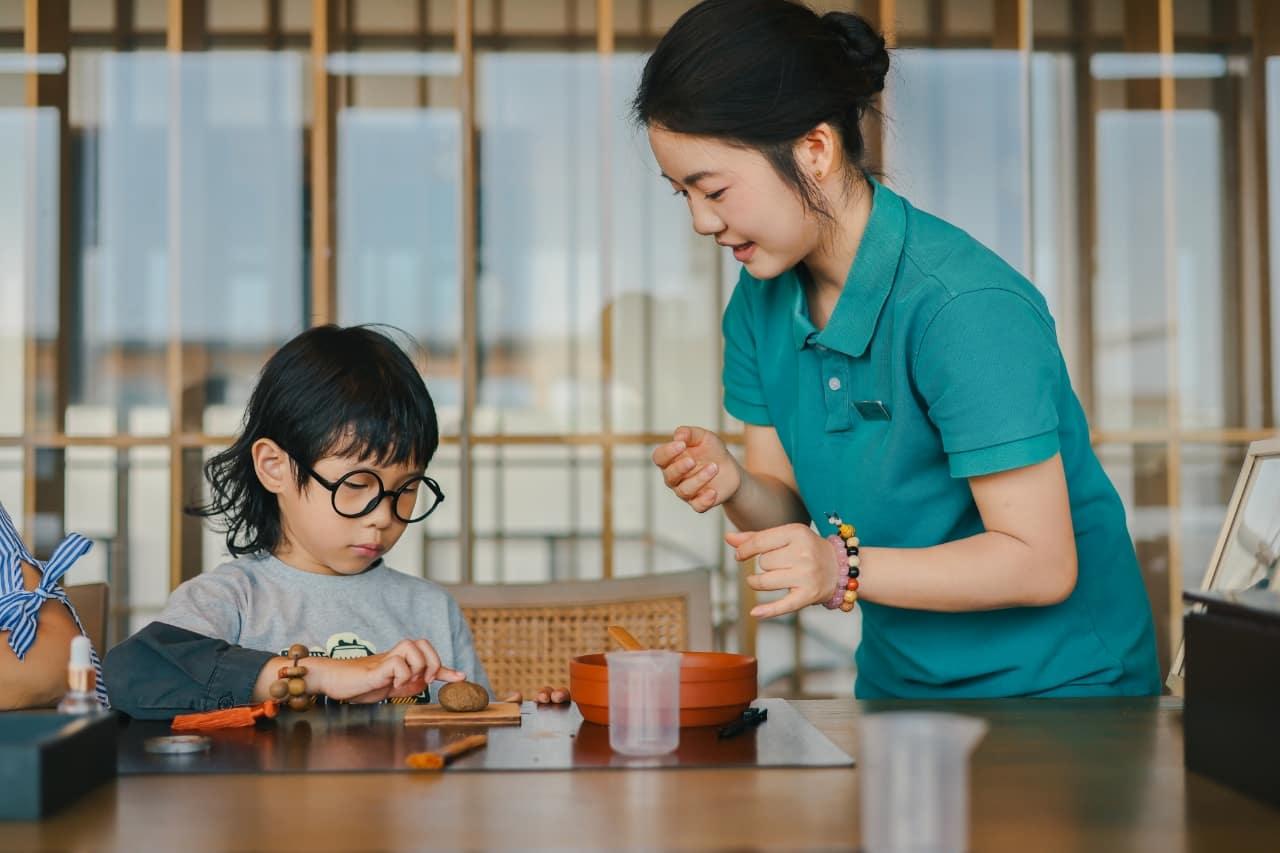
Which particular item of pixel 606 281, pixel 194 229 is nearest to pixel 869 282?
pixel 606 281

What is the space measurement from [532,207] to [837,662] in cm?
124

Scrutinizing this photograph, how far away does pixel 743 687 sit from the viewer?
132cm

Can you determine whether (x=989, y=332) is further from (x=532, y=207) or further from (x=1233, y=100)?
(x=1233, y=100)

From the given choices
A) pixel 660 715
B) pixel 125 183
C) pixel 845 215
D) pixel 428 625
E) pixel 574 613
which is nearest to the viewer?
pixel 660 715

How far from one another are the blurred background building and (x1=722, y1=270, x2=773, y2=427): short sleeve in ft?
4.34

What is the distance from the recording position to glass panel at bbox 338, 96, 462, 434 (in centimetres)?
315

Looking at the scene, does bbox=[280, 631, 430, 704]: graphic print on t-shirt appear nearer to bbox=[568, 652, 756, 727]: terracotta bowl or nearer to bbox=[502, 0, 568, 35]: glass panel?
bbox=[568, 652, 756, 727]: terracotta bowl

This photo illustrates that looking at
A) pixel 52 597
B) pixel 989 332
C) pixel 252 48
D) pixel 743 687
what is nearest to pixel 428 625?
pixel 52 597

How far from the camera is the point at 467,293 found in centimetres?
315

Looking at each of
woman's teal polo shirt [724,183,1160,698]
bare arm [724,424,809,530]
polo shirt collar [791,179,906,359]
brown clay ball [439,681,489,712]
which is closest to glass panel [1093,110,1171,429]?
bare arm [724,424,809,530]

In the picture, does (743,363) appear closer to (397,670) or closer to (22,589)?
(397,670)

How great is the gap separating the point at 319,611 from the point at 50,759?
0.88 m

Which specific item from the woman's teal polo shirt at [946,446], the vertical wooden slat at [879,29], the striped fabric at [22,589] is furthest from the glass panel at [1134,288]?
the striped fabric at [22,589]

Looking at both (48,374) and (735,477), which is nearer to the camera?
(735,477)
